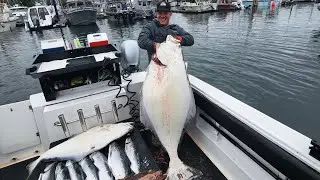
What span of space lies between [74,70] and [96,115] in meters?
0.67

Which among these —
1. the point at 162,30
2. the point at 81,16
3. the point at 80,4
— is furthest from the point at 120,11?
the point at 162,30

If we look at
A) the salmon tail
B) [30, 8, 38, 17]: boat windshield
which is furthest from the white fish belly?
[30, 8, 38, 17]: boat windshield

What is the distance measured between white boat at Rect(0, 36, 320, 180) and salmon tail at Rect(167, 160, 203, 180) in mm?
465

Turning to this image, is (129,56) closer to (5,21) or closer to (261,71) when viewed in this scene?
(261,71)

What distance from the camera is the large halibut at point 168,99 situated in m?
2.73

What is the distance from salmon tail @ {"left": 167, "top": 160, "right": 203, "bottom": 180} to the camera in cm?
248

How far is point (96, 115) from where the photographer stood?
333 cm

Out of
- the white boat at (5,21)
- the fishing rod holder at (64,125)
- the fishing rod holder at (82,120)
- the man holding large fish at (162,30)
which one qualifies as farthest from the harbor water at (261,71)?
the white boat at (5,21)

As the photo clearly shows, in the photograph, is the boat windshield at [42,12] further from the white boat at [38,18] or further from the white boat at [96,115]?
the white boat at [96,115]

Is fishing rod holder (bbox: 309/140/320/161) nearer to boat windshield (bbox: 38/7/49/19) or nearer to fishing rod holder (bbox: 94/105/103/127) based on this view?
fishing rod holder (bbox: 94/105/103/127)

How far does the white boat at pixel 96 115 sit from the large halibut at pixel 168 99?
413 mm

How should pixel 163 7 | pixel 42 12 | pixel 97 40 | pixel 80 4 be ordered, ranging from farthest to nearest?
1. pixel 80 4
2. pixel 42 12
3. pixel 97 40
4. pixel 163 7

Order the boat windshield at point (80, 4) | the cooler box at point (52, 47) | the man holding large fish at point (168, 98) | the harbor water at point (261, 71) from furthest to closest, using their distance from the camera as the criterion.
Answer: the boat windshield at point (80, 4) < the harbor water at point (261, 71) < the cooler box at point (52, 47) < the man holding large fish at point (168, 98)

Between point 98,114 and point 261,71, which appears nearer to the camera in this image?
point 98,114
